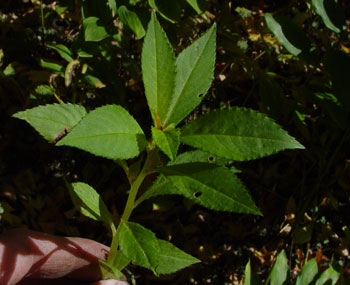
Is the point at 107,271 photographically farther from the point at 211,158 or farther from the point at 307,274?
the point at 307,274

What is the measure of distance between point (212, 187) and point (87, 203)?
0.43m

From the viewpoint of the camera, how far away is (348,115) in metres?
1.83

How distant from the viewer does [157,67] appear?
38.9 inches

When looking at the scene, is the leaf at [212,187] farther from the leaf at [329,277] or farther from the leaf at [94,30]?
the leaf at [329,277]

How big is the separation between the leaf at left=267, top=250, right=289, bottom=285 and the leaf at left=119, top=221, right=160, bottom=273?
929 millimetres

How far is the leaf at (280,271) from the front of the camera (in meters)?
1.73

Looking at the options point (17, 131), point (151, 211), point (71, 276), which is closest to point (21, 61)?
point (17, 131)

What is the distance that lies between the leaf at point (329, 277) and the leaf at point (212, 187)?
112cm

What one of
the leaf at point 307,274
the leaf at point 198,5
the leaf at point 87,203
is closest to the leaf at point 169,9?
the leaf at point 198,5

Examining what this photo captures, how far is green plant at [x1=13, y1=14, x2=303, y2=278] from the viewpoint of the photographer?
869 mm

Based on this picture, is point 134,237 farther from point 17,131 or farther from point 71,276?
point 17,131

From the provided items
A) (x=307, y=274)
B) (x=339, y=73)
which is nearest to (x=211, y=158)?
(x=339, y=73)

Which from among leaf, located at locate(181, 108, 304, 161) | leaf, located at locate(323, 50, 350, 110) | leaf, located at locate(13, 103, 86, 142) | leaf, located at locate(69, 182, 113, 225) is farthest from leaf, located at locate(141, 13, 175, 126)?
leaf, located at locate(323, 50, 350, 110)

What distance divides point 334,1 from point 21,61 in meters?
1.66
